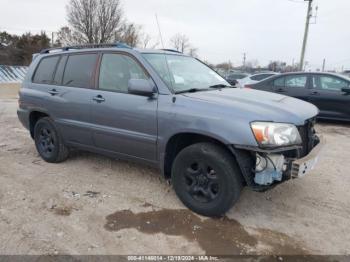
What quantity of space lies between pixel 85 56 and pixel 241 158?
273 cm

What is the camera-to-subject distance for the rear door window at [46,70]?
504 centimetres

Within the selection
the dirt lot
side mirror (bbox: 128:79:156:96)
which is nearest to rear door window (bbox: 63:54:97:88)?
side mirror (bbox: 128:79:156:96)

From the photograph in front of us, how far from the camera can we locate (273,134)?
3.03m

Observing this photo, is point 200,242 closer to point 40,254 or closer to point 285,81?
point 40,254

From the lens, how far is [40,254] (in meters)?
Answer: 2.82

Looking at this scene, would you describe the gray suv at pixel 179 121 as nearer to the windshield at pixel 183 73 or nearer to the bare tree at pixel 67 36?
the windshield at pixel 183 73

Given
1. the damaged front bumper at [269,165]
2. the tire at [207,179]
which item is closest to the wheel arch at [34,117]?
the tire at [207,179]

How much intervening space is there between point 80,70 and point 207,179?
2.47 metres

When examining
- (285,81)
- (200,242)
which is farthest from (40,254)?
(285,81)

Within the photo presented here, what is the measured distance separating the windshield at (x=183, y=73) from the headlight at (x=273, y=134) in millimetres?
1080

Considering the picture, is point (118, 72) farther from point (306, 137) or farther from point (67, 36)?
point (67, 36)

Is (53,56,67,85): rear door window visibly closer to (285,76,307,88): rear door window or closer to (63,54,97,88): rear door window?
(63,54,97,88): rear door window

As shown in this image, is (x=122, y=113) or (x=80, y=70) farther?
(x=80, y=70)

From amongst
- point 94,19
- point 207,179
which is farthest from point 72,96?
point 94,19
